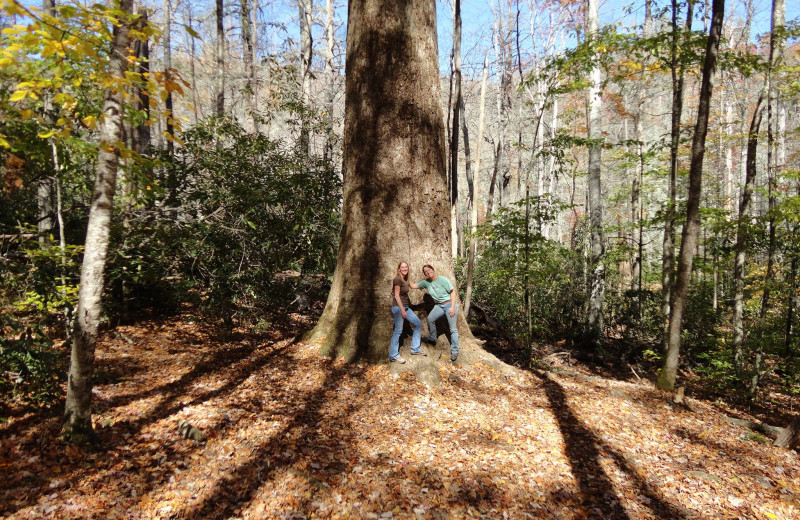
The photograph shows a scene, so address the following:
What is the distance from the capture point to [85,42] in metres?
2.71

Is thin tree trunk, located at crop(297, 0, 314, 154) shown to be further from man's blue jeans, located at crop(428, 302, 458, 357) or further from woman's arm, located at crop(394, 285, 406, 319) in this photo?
man's blue jeans, located at crop(428, 302, 458, 357)

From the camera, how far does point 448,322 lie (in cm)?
624

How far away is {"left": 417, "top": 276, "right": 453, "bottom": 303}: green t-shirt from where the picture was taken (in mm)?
6027

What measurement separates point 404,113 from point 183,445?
509 cm

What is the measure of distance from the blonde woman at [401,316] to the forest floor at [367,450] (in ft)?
0.99

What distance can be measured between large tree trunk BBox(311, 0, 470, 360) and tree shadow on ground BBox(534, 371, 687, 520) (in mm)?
2718

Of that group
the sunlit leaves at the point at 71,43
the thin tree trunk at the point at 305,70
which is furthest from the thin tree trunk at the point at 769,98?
the thin tree trunk at the point at 305,70

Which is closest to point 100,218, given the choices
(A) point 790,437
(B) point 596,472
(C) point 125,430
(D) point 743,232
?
(C) point 125,430

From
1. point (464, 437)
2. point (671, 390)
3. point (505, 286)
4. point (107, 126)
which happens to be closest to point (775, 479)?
point (671, 390)

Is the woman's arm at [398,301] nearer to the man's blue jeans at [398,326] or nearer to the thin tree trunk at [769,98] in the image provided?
the man's blue jeans at [398,326]

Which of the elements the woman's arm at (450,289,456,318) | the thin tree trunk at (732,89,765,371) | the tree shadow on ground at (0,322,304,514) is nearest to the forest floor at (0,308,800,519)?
the tree shadow on ground at (0,322,304,514)

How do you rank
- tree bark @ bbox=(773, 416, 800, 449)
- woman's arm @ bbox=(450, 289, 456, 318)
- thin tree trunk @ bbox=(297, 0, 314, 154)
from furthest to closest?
thin tree trunk @ bbox=(297, 0, 314, 154) < woman's arm @ bbox=(450, 289, 456, 318) < tree bark @ bbox=(773, 416, 800, 449)

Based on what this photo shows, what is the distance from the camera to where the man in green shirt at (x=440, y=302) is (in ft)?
19.8

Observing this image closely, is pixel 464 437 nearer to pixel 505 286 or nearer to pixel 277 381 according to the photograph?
pixel 277 381
